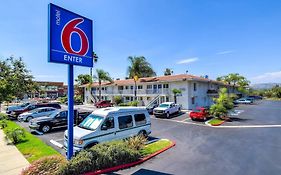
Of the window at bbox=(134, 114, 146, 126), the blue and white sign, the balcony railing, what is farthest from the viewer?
the balcony railing

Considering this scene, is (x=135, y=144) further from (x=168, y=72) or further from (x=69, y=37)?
(x=168, y=72)

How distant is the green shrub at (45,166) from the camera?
653 cm

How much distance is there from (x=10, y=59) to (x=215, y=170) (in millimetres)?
38739

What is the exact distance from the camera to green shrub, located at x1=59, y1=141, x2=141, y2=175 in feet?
22.5

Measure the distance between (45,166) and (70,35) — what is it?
206 inches

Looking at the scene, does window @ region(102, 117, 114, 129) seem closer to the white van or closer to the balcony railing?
the white van

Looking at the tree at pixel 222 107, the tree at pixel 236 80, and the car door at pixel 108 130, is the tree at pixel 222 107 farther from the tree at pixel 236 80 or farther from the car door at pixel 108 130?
the tree at pixel 236 80

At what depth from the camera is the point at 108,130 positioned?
374 inches

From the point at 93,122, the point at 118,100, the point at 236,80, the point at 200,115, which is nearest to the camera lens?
the point at 93,122

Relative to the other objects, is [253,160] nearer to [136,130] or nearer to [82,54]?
[136,130]

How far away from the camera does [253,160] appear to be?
8.59m

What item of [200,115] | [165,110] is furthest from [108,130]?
[165,110]

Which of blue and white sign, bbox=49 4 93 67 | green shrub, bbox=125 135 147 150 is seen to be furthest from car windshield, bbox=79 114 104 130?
blue and white sign, bbox=49 4 93 67

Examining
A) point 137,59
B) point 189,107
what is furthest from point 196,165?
point 137,59
